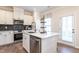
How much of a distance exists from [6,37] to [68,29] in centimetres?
378

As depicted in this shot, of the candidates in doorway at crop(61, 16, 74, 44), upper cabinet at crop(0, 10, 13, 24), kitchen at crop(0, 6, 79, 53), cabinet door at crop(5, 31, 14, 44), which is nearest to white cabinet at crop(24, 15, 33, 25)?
kitchen at crop(0, 6, 79, 53)

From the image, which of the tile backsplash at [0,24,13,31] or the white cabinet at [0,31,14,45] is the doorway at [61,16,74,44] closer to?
the white cabinet at [0,31,14,45]

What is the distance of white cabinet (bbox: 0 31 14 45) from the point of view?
14.4ft

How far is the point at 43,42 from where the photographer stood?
7.05 feet

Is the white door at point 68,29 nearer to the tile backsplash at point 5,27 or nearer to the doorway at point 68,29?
the doorway at point 68,29

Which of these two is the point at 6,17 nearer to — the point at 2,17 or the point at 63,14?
the point at 2,17

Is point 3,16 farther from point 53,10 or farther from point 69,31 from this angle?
point 69,31

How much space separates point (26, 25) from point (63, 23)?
9.55ft

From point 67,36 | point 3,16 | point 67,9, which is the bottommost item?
point 67,36

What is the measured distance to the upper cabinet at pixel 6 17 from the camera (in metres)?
4.70

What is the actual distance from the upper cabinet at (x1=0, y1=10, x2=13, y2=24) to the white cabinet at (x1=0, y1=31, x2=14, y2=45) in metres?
0.76

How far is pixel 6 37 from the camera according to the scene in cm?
462
